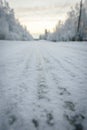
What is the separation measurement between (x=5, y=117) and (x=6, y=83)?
129 cm

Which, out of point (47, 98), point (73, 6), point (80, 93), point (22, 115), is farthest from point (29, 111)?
point (73, 6)

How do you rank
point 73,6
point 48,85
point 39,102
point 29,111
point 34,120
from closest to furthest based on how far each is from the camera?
point 34,120, point 29,111, point 39,102, point 48,85, point 73,6

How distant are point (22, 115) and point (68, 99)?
727 millimetres

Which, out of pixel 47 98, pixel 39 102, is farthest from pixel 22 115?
pixel 47 98

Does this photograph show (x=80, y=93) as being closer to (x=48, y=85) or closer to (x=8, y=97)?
(x=48, y=85)

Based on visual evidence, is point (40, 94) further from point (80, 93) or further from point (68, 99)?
point (80, 93)

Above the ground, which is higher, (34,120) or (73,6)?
(73,6)

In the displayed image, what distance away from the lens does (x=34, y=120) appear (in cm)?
163

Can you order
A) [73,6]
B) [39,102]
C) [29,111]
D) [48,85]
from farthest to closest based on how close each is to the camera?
[73,6] < [48,85] < [39,102] < [29,111]

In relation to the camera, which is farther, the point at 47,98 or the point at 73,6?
the point at 73,6

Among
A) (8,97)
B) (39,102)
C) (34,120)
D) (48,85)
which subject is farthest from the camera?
(48,85)

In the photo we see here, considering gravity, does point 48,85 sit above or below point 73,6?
below

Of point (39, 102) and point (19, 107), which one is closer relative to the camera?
point (19, 107)

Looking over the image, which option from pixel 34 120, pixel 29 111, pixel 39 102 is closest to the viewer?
pixel 34 120
